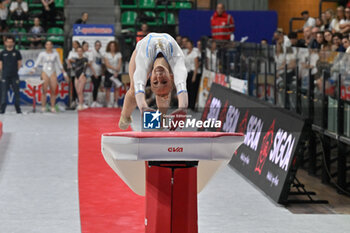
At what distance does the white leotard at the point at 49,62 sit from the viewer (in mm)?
17500

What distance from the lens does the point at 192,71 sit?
713 inches

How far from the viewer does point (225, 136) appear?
5137 millimetres

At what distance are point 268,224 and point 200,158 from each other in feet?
9.47

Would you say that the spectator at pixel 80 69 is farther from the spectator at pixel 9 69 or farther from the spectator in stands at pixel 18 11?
the spectator in stands at pixel 18 11

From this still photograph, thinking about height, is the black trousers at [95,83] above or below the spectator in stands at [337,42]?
below

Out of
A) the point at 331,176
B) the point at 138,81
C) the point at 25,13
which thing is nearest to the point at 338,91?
the point at 331,176

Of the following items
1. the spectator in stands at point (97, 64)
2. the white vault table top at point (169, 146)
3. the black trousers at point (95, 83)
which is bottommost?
the black trousers at point (95, 83)

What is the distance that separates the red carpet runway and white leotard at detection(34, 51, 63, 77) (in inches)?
181

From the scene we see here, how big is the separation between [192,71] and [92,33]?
2969 mm

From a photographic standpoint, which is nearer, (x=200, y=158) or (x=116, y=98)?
(x=200, y=158)

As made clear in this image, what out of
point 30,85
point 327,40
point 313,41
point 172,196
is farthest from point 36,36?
point 172,196

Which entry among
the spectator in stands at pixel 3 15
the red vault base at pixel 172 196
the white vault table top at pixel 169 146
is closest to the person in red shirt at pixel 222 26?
the spectator in stands at pixel 3 15

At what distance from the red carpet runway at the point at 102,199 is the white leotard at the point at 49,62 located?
15.1ft

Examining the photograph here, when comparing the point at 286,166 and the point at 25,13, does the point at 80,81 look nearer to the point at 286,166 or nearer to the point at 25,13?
the point at 25,13
